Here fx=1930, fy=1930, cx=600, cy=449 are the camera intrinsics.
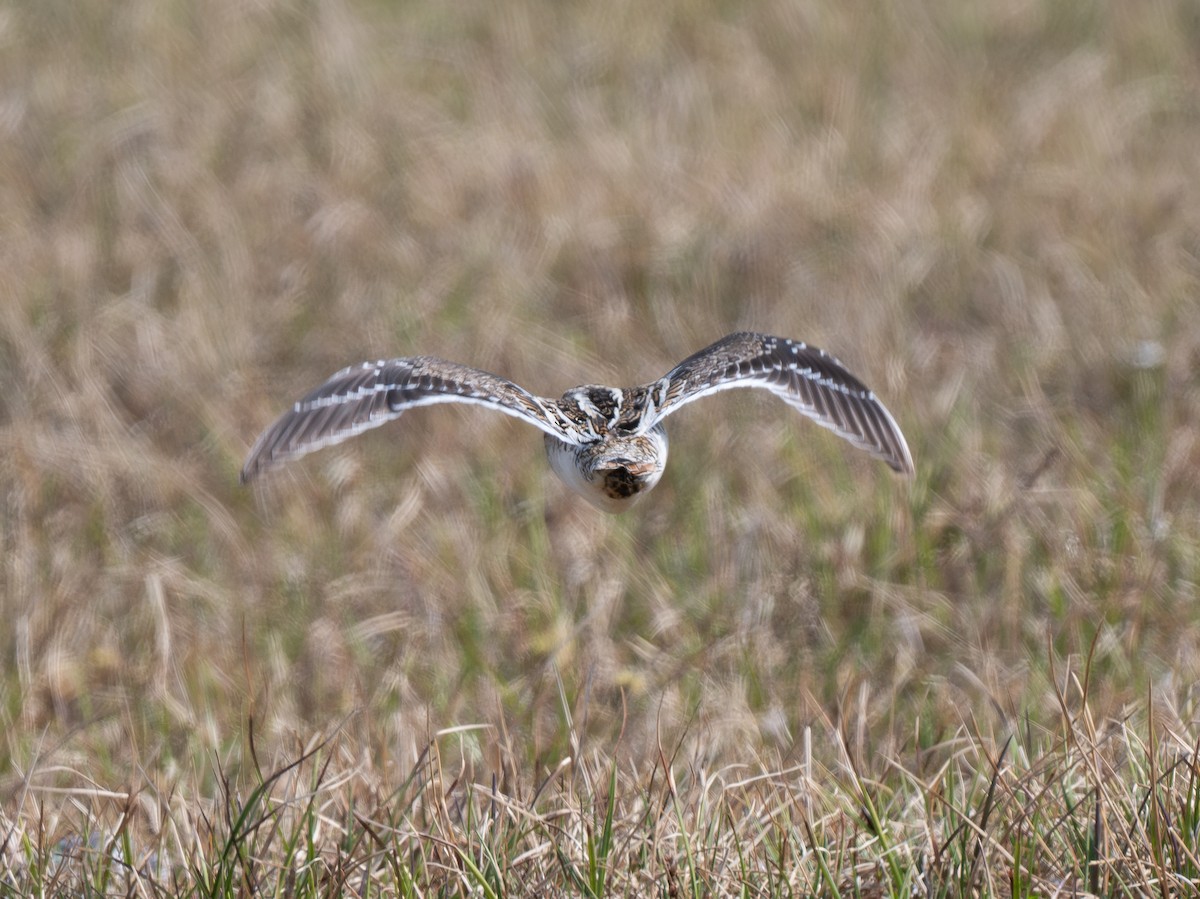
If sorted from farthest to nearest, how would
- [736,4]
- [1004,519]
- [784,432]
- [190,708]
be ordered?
[736,4] < [784,432] < [1004,519] < [190,708]

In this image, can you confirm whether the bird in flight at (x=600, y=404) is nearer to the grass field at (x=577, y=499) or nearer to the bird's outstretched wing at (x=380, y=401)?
the bird's outstretched wing at (x=380, y=401)

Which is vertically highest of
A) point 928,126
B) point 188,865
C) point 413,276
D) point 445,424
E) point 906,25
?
point 906,25

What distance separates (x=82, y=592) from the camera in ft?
21.4

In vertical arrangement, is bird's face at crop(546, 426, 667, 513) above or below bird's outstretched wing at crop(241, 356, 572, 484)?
below

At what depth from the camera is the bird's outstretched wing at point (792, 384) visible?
13.8ft

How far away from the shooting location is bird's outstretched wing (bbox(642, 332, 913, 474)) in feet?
13.8

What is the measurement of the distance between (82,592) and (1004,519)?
310 centimetres

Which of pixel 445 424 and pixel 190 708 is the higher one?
pixel 445 424

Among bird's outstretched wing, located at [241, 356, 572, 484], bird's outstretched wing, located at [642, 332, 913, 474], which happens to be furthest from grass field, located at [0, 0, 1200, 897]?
bird's outstretched wing, located at [642, 332, 913, 474]

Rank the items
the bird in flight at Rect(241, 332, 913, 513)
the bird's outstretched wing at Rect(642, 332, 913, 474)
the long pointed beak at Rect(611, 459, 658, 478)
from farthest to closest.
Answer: the bird's outstretched wing at Rect(642, 332, 913, 474) < the bird in flight at Rect(241, 332, 913, 513) < the long pointed beak at Rect(611, 459, 658, 478)

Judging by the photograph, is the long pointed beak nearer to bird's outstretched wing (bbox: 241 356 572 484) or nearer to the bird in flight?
the bird in flight

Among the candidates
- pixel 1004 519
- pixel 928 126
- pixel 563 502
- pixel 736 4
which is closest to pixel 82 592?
pixel 563 502

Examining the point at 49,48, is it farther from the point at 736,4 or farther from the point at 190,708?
the point at 190,708

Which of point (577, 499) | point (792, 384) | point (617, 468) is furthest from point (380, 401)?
point (577, 499)
